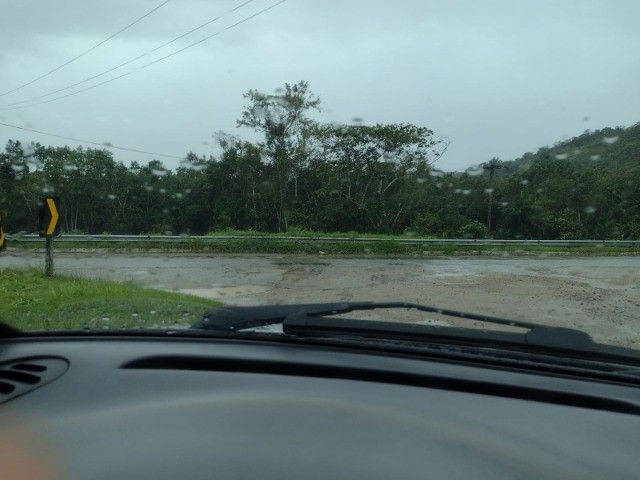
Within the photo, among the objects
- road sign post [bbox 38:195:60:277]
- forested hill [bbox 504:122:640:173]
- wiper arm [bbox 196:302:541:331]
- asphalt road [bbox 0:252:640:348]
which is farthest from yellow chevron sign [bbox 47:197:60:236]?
forested hill [bbox 504:122:640:173]

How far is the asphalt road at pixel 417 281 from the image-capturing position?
7297 millimetres

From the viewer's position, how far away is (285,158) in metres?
9.60

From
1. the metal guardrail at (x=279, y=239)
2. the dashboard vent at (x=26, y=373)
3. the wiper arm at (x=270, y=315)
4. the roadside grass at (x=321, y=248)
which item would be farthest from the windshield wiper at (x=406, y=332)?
the roadside grass at (x=321, y=248)

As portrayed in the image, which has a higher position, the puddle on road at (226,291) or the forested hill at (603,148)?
the forested hill at (603,148)

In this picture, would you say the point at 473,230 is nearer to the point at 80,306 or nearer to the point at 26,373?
the point at 80,306

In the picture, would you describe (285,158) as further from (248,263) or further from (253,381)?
(253,381)

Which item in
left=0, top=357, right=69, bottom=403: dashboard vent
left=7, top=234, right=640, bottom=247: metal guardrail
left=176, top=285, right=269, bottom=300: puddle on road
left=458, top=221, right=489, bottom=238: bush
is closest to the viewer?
left=0, top=357, right=69, bottom=403: dashboard vent

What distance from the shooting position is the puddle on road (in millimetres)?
8203

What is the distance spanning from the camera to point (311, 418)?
179 centimetres

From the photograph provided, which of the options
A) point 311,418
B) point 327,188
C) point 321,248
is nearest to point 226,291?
point 327,188

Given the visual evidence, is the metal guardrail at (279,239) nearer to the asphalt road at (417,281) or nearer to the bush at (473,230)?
the bush at (473,230)

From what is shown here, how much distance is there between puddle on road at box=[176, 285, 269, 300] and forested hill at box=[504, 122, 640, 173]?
3.88 m

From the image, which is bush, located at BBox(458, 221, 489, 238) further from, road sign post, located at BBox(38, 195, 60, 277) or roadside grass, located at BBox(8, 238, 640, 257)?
road sign post, located at BBox(38, 195, 60, 277)

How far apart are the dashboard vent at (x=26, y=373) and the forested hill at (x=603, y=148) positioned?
20.9ft
